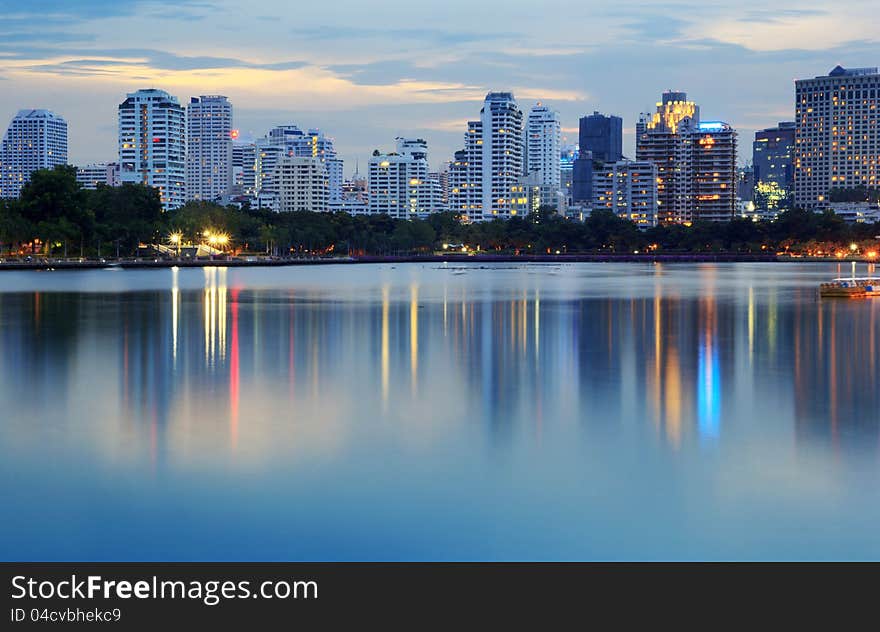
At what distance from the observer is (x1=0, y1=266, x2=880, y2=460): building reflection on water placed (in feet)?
57.5

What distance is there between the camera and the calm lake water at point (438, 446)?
35.9 feet

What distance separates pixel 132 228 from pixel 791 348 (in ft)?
369

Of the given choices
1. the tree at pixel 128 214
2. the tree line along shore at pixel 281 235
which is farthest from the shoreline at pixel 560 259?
the tree at pixel 128 214

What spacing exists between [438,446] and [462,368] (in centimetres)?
896

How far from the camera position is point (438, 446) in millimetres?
15375

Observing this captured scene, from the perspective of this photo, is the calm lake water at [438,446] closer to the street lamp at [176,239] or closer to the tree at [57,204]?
the tree at [57,204]

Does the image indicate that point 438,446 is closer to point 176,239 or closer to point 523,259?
point 176,239

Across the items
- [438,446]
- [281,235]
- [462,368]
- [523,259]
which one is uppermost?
[281,235]

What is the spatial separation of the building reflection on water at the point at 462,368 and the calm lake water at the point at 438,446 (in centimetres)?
11

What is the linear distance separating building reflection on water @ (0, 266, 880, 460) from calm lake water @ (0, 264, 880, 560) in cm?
11

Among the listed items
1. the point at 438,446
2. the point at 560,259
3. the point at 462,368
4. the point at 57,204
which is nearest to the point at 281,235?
the point at 560,259
